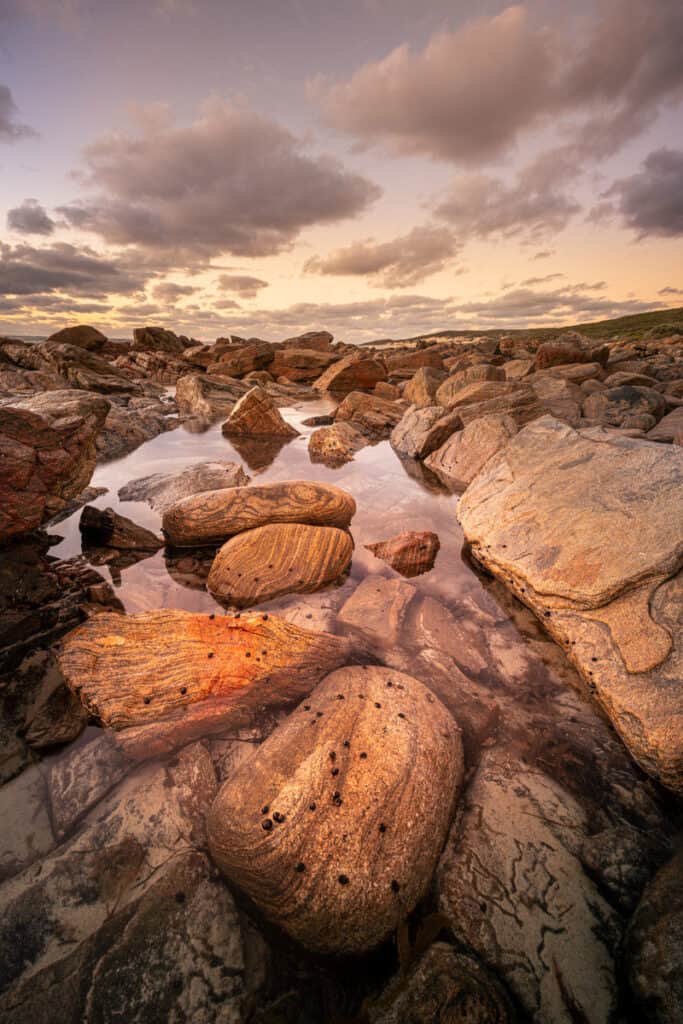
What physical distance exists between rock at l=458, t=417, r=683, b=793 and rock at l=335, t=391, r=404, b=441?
828 cm

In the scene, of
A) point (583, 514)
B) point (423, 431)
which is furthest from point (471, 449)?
point (583, 514)

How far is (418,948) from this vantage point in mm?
1802

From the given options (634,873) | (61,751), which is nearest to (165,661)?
(61,751)

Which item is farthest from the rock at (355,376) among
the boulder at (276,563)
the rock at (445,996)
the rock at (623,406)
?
the rock at (445,996)

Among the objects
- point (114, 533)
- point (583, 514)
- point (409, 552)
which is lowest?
point (409, 552)

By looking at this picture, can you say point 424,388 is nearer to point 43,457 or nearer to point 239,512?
point 239,512

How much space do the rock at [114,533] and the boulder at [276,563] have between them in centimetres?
134

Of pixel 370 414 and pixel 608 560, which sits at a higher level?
pixel 608 560

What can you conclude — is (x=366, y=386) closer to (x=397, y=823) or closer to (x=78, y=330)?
(x=397, y=823)

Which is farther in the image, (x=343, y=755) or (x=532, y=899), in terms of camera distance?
(x=343, y=755)

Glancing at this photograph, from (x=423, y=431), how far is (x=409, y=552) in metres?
6.15

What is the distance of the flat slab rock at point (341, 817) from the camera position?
1884mm

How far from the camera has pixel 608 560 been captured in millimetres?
3547

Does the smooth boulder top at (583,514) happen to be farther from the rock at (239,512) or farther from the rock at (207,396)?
the rock at (207,396)
